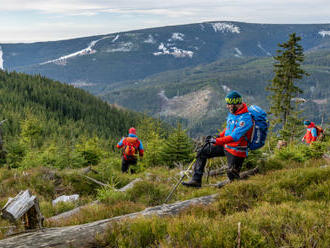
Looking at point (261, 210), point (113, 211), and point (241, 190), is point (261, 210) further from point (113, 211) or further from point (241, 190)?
point (113, 211)

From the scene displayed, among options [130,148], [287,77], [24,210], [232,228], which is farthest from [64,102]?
[232,228]

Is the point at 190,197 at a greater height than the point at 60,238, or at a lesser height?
lesser

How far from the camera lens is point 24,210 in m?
3.96

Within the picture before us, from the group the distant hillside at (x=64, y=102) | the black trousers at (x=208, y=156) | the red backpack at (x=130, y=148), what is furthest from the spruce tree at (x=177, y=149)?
the distant hillside at (x=64, y=102)

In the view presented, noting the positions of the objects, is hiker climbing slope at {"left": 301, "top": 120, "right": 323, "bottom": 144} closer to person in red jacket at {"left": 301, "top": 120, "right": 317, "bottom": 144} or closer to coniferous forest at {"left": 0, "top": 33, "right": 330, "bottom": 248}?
person in red jacket at {"left": 301, "top": 120, "right": 317, "bottom": 144}

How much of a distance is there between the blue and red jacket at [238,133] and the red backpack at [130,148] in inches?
256

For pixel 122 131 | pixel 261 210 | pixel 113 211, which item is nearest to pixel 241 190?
pixel 261 210

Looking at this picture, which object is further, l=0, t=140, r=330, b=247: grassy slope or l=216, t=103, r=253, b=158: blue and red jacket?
l=216, t=103, r=253, b=158: blue and red jacket

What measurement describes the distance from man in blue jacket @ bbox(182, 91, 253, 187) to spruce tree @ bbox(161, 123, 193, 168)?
7164 millimetres

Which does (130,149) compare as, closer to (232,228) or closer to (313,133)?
(232,228)

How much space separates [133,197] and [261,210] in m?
4.10

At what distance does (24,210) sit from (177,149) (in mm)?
10654

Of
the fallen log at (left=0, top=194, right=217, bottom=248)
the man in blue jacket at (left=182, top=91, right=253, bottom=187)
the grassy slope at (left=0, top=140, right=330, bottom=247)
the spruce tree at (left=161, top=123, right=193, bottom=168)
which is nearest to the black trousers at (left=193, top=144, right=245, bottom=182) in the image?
the man in blue jacket at (left=182, top=91, right=253, bottom=187)

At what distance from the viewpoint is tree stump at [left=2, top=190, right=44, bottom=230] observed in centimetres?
380
